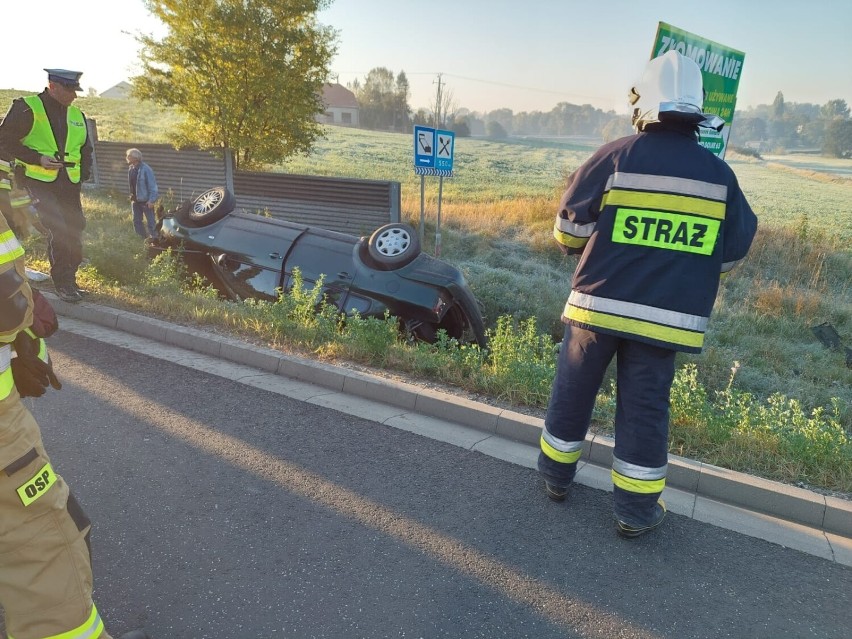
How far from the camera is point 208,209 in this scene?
6715 mm

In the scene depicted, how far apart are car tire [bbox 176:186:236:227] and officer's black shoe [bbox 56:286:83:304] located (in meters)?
1.44

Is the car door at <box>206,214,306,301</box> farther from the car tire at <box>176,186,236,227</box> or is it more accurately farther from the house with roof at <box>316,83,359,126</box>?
the house with roof at <box>316,83,359,126</box>

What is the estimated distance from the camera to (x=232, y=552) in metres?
2.59

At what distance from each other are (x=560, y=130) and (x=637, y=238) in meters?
121

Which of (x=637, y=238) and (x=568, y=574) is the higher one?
(x=637, y=238)

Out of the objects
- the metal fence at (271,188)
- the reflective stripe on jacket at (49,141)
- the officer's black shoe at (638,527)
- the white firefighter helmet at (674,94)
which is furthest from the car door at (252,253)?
the metal fence at (271,188)

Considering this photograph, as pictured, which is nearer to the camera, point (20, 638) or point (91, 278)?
point (20, 638)

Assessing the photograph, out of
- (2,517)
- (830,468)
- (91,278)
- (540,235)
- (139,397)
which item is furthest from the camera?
(540,235)

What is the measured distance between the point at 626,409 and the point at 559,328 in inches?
233

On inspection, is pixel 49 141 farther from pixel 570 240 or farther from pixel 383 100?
pixel 383 100

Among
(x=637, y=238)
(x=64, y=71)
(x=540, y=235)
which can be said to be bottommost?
(x=540, y=235)

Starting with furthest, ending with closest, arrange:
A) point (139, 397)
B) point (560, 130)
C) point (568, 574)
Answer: point (560, 130)
point (139, 397)
point (568, 574)

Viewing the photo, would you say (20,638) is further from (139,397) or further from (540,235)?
(540,235)

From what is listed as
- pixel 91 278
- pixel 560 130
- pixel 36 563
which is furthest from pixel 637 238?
pixel 560 130
